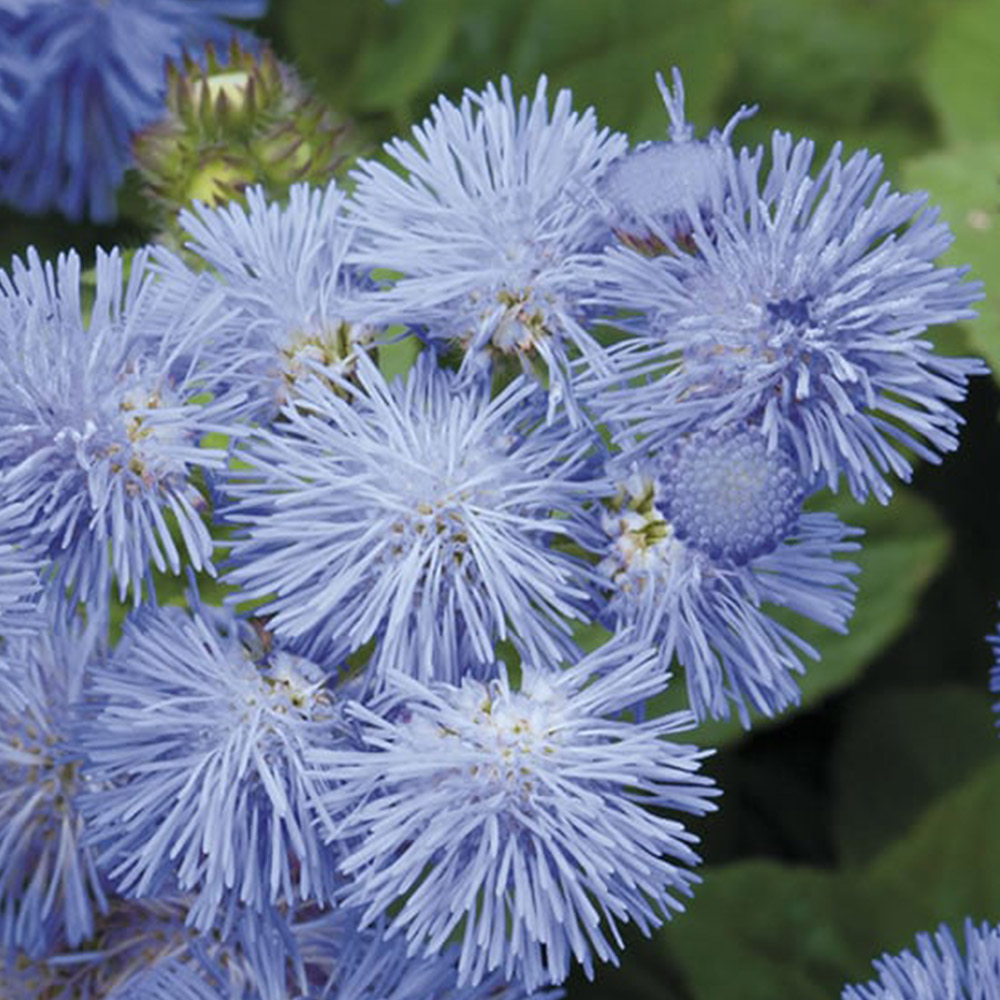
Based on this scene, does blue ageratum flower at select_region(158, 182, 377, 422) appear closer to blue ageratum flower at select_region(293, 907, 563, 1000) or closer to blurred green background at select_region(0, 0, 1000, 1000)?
blue ageratum flower at select_region(293, 907, 563, 1000)

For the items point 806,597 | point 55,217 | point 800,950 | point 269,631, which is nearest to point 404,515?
point 269,631

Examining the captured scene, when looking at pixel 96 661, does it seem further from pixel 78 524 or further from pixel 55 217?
pixel 55 217

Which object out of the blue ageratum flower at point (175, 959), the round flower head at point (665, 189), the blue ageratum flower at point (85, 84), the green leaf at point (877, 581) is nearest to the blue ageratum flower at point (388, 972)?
the blue ageratum flower at point (175, 959)

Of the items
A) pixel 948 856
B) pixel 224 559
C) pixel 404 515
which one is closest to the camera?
pixel 404 515

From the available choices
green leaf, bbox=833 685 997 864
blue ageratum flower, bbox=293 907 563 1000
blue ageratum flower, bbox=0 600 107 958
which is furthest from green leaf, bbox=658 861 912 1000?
blue ageratum flower, bbox=0 600 107 958

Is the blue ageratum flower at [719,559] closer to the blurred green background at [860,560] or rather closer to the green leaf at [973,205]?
the green leaf at [973,205]

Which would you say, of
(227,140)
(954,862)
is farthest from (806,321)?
(954,862)
